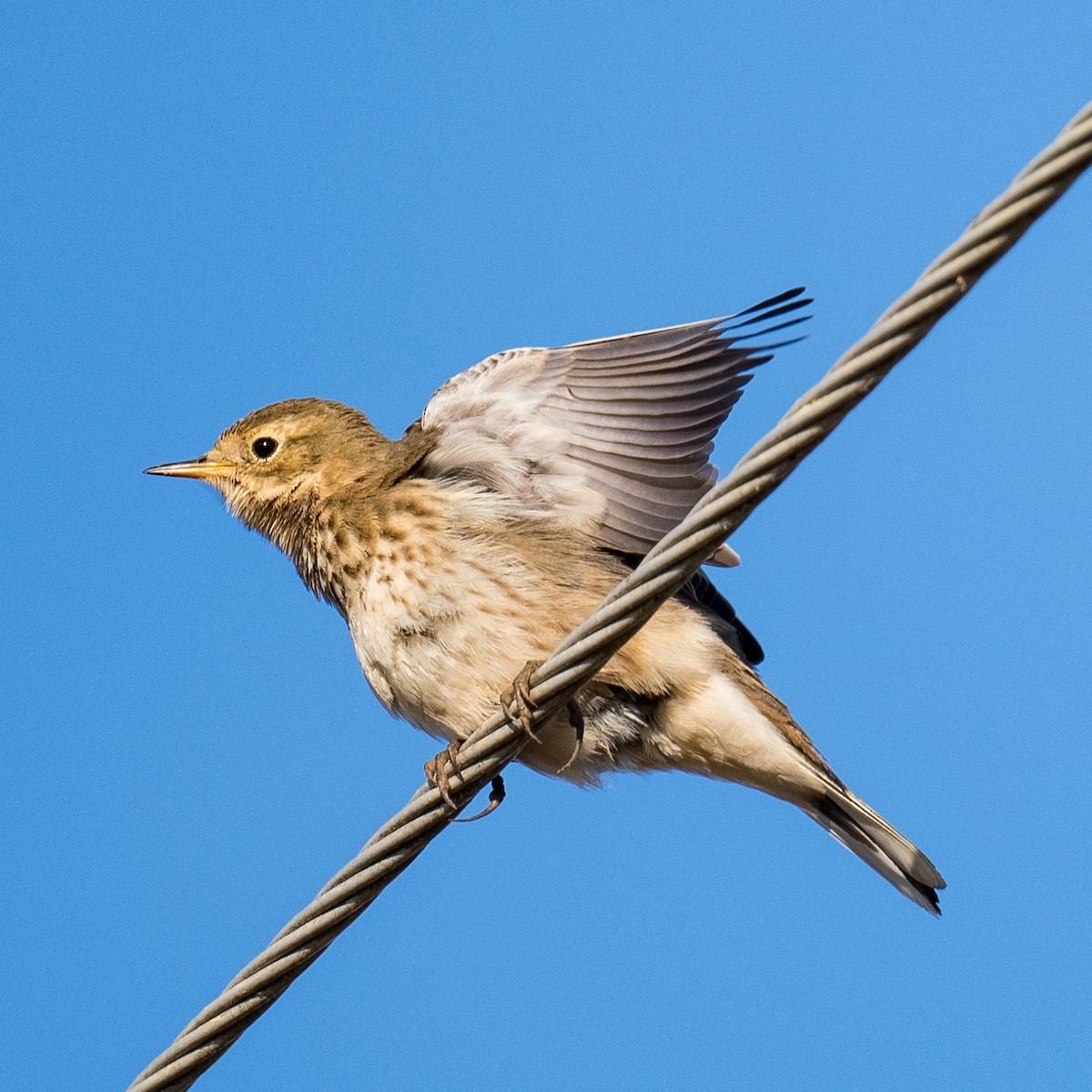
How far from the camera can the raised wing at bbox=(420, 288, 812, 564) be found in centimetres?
805

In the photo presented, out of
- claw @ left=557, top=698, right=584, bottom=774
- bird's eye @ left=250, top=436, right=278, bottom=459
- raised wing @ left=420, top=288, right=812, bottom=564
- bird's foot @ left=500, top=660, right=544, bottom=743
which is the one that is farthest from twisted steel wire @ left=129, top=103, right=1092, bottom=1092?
bird's eye @ left=250, top=436, right=278, bottom=459

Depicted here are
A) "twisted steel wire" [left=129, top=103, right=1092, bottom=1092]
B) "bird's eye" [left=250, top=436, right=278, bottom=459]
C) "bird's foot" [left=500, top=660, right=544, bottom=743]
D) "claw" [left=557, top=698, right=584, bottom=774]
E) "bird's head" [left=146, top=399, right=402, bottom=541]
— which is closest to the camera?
"twisted steel wire" [left=129, top=103, right=1092, bottom=1092]

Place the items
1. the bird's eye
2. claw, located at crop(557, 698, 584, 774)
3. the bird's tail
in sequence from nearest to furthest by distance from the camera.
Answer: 1. claw, located at crop(557, 698, 584, 774)
2. the bird's tail
3. the bird's eye

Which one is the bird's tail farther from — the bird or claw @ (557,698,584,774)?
claw @ (557,698,584,774)

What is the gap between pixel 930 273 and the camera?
4.18 meters

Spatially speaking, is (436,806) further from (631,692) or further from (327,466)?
(327,466)

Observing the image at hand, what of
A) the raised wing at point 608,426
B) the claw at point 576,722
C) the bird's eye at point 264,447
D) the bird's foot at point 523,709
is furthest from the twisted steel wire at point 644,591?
the bird's eye at point 264,447

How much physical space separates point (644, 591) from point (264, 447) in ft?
16.0

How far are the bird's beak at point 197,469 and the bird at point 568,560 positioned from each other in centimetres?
93

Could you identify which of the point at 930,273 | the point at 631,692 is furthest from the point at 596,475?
the point at 930,273

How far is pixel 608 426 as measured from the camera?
327 inches

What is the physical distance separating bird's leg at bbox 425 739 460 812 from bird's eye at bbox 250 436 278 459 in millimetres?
2398

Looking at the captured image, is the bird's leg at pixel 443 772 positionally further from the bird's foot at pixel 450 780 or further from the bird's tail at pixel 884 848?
the bird's tail at pixel 884 848

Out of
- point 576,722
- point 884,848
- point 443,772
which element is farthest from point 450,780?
point 884,848
